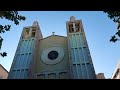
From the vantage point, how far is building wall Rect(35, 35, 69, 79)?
18.4m

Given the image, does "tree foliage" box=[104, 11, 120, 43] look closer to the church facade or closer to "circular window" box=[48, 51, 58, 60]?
the church facade

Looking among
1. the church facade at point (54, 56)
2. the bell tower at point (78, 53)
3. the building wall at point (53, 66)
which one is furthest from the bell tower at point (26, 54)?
the bell tower at point (78, 53)

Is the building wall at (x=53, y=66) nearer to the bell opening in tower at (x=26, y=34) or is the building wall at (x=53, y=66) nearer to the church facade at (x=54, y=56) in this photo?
the church facade at (x=54, y=56)

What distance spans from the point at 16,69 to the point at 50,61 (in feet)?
12.0

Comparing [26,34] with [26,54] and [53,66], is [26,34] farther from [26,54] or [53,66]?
[53,66]

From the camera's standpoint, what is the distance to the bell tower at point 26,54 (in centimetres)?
1830

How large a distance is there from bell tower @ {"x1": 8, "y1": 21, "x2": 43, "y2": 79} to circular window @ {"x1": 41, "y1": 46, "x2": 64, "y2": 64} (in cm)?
110

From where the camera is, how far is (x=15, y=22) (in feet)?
20.6

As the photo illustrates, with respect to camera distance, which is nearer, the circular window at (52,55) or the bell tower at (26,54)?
the bell tower at (26,54)

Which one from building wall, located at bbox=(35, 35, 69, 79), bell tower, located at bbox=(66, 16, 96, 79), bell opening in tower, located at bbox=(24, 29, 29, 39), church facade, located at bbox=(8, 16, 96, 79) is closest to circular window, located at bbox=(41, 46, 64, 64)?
church facade, located at bbox=(8, 16, 96, 79)

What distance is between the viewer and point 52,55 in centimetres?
2069
